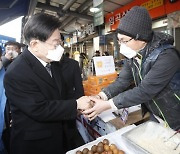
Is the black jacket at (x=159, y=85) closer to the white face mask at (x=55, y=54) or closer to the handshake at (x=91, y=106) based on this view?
the handshake at (x=91, y=106)

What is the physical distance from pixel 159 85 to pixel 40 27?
1026mm

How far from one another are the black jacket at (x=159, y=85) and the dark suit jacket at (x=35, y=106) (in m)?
0.51

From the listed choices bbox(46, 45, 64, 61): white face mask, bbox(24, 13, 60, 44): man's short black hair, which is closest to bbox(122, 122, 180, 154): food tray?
bbox(46, 45, 64, 61): white face mask

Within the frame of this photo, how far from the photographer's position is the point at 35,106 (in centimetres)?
134

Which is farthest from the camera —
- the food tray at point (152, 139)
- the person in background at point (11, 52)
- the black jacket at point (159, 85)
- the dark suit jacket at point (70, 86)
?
the person in background at point (11, 52)

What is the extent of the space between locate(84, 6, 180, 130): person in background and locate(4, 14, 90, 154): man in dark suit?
0.47m

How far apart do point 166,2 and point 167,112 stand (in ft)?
17.9

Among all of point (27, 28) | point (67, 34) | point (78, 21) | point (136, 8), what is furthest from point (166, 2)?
point (67, 34)

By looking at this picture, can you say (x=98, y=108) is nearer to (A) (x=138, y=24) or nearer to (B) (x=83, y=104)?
(B) (x=83, y=104)

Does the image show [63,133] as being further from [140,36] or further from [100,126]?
[140,36]

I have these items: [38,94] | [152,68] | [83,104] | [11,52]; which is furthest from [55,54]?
[11,52]

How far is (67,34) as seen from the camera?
48.3ft

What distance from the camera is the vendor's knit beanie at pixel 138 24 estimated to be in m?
1.35

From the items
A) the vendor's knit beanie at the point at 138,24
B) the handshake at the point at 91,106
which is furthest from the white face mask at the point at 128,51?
the handshake at the point at 91,106
